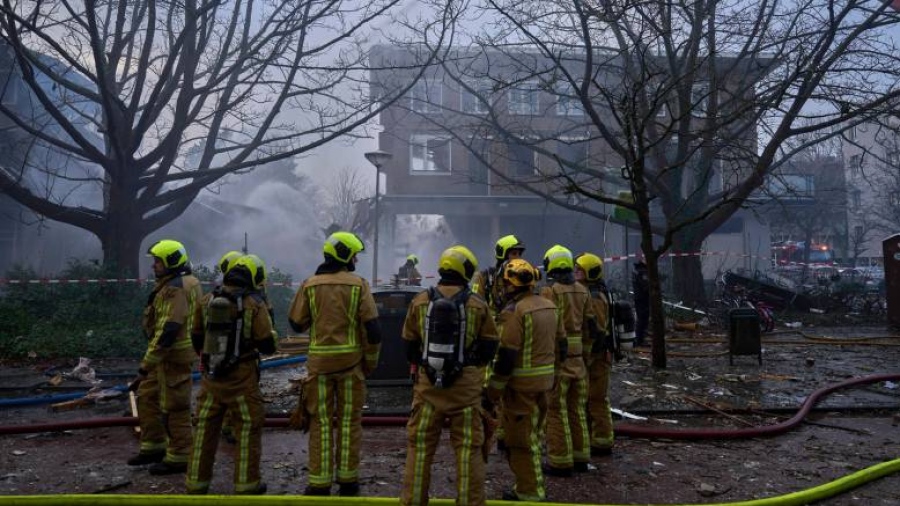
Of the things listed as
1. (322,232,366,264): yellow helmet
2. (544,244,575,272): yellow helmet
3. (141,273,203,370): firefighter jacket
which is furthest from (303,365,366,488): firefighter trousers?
(544,244,575,272): yellow helmet

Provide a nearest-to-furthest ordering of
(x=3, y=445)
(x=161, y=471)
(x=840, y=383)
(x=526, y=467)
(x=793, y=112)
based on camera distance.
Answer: (x=526, y=467) < (x=161, y=471) < (x=3, y=445) < (x=840, y=383) < (x=793, y=112)

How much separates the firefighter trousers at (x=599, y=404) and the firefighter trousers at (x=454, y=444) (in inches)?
77.7

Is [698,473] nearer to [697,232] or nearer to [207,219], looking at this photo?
[697,232]

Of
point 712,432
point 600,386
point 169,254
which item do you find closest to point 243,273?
point 169,254

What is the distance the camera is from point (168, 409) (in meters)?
5.09

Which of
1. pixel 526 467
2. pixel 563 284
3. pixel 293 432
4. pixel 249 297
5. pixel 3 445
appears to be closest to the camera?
pixel 526 467

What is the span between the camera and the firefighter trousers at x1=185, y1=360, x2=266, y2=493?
4.39 metres

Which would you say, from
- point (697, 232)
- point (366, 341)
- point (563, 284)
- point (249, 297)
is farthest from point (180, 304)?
point (697, 232)

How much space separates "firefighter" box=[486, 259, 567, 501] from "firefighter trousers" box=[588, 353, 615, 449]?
1.29 metres

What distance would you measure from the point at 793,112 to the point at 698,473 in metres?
9.41

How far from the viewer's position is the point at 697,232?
53.9 ft

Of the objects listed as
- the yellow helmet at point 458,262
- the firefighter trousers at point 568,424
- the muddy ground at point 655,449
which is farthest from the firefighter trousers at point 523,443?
the yellow helmet at point 458,262

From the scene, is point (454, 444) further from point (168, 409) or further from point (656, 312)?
point (656, 312)

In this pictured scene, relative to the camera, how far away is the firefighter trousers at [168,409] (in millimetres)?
5102
